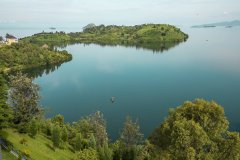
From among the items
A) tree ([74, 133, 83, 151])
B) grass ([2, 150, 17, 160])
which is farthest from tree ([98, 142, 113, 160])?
grass ([2, 150, 17, 160])

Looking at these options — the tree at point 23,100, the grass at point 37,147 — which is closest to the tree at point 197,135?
the grass at point 37,147

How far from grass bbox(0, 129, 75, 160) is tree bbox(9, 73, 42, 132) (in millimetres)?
2897

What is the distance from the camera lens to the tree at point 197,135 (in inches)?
1490

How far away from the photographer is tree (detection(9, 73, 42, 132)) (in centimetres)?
6244

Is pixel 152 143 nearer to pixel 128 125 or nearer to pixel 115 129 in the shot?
pixel 128 125

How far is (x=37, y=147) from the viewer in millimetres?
58500

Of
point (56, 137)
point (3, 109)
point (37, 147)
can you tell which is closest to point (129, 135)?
point (56, 137)

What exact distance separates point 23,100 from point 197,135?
3837 centimetres

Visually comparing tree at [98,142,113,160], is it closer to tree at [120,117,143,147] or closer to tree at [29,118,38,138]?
tree at [120,117,143,147]

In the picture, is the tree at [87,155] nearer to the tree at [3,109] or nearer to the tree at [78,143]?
the tree at [3,109]

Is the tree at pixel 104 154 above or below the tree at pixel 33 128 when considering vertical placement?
below

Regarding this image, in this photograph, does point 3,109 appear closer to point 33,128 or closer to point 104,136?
point 33,128


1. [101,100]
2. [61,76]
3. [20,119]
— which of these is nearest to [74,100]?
[101,100]

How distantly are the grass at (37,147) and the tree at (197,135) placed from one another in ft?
77.0
